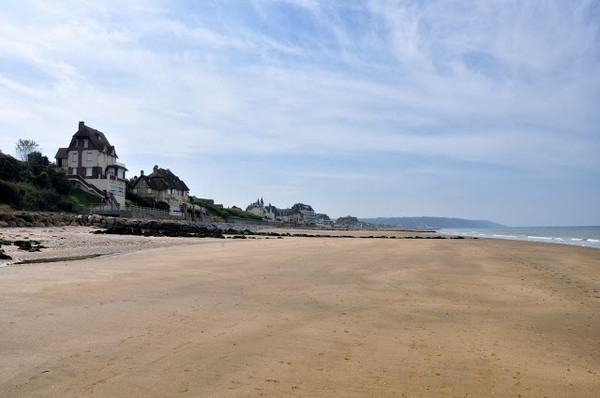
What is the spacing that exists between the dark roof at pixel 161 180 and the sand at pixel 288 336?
3145 inches

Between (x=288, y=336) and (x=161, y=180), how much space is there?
8761 centimetres

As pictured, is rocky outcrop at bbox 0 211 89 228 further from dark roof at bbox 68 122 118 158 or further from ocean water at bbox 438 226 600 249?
ocean water at bbox 438 226 600 249

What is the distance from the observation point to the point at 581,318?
25.3ft

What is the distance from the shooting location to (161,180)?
88812 mm

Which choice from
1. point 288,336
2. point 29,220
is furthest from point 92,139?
point 288,336

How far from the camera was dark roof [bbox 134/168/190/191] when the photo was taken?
288ft

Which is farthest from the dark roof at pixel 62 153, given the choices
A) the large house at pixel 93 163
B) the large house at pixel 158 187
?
the large house at pixel 158 187

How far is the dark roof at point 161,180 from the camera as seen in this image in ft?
288

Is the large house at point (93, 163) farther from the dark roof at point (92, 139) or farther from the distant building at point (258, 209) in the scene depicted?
the distant building at point (258, 209)

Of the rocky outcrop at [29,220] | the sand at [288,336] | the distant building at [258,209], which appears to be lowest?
the sand at [288,336]

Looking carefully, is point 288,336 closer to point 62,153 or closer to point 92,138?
point 92,138

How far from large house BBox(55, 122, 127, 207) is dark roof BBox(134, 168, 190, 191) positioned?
16.8 m

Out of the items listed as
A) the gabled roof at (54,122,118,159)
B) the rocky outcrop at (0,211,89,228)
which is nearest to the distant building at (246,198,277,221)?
the gabled roof at (54,122,118,159)

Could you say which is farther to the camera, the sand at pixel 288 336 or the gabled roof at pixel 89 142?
the gabled roof at pixel 89 142
